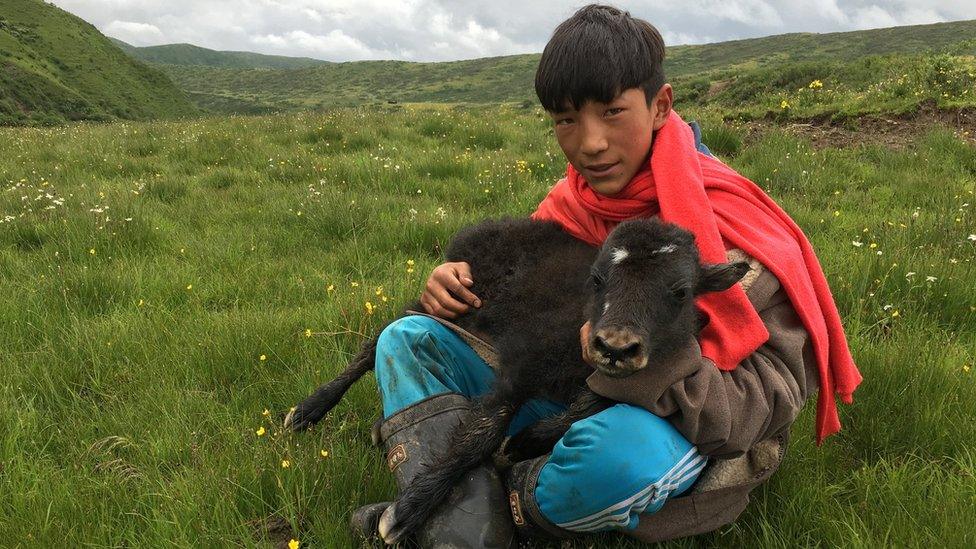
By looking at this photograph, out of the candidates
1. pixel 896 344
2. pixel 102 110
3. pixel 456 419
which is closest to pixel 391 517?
pixel 456 419

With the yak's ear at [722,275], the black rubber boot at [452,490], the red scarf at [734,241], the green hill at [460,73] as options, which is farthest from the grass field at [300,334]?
the green hill at [460,73]

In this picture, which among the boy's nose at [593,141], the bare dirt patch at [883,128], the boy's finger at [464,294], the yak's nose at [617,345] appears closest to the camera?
the yak's nose at [617,345]

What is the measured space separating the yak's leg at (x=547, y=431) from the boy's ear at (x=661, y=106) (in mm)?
1279

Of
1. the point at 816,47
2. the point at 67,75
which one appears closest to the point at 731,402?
the point at 67,75

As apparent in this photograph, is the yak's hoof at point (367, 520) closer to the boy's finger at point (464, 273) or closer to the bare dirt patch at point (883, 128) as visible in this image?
the boy's finger at point (464, 273)

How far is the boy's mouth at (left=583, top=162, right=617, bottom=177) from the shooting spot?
260cm

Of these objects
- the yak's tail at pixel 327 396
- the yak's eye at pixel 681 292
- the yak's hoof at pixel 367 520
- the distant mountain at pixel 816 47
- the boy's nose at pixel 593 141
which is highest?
the distant mountain at pixel 816 47

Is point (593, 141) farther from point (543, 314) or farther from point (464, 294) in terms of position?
point (464, 294)

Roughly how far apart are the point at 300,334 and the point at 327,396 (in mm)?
950

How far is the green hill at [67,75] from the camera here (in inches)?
2157

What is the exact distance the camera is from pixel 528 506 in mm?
2219

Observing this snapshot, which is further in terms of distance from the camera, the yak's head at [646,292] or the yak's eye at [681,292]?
the yak's eye at [681,292]

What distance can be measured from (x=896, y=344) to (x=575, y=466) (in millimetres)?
2279

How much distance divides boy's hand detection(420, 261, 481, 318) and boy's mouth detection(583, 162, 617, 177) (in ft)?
2.51
